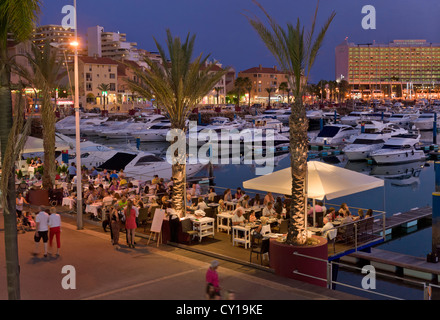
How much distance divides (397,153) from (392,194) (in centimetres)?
1209

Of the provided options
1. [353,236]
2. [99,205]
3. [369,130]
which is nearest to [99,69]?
[369,130]

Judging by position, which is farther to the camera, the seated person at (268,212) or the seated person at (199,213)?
the seated person at (268,212)

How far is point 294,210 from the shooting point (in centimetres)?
1294

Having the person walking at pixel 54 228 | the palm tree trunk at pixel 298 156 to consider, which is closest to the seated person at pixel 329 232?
the palm tree trunk at pixel 298 156

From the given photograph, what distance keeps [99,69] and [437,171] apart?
327ft

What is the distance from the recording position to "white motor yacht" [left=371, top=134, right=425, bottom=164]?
157 feet

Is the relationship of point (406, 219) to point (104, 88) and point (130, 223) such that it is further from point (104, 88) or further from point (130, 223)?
point (104, 88)

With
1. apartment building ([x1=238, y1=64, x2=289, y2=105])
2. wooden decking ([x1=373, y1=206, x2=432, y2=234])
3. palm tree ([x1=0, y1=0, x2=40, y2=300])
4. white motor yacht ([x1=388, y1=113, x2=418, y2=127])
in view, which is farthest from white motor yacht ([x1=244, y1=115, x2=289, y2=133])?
apartment building ([x1=238, y1=64, x2=289, y2=105])

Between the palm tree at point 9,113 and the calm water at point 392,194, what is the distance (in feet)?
37.3

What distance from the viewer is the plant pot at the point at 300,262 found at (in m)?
12.0

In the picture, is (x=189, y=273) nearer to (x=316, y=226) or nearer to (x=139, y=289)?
(x=139, y=289)

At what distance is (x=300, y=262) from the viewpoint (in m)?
12.0

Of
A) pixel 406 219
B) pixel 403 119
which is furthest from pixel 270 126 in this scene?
pixel 406 219

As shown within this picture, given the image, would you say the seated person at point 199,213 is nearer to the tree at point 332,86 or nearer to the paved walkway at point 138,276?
the paved walkway at point 138,276
